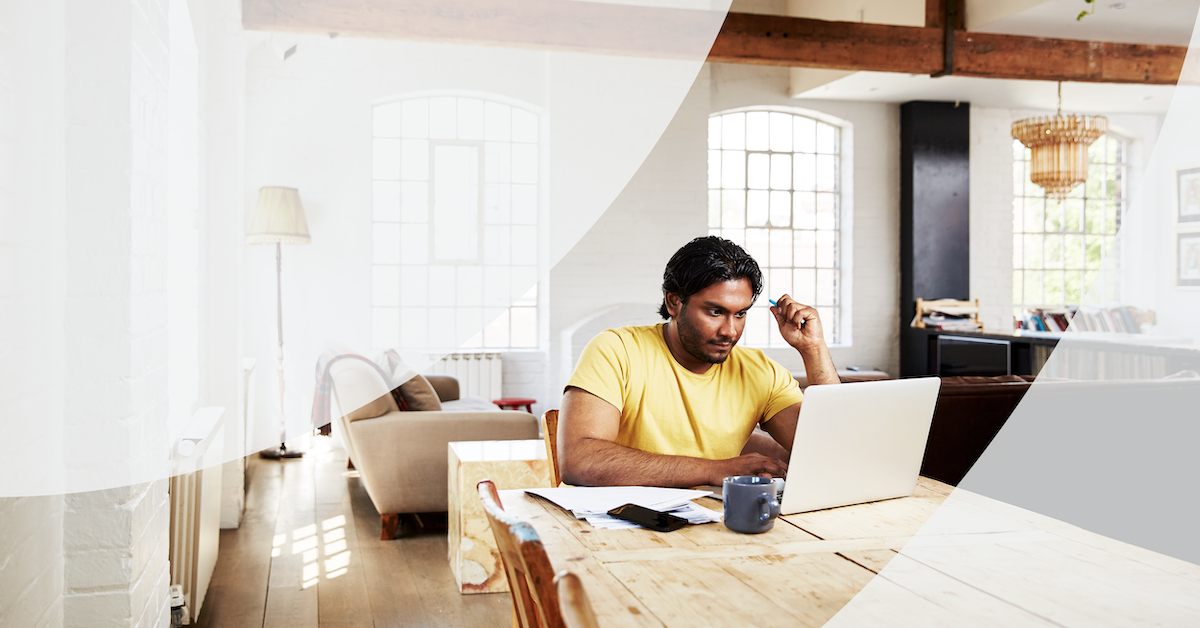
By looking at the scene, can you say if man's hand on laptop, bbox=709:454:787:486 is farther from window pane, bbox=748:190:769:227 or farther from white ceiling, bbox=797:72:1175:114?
window pane, bbox=748:190:769:227

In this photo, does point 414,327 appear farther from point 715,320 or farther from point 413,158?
point 715,320

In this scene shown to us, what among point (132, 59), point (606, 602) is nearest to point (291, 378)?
point (132, 59)

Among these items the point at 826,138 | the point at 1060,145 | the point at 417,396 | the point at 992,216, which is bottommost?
the point at 417,396

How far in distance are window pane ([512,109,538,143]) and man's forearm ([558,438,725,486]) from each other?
586mm

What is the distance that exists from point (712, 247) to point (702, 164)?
4.15 meters

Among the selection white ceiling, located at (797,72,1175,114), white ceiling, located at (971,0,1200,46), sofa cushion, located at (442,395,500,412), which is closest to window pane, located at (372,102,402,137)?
sofa cushion, located at (442,395,500,412)

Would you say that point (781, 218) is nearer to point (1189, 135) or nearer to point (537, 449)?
point (537, 449)

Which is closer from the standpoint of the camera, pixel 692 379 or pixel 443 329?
pixel 443 329

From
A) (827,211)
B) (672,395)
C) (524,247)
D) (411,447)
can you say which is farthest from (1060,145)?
(524,247)

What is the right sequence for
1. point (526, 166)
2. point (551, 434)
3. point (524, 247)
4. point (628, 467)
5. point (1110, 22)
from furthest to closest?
point (1110, 22)
point (526, 166)
point (551, 434)
point (524, 247)
point (628, 467)

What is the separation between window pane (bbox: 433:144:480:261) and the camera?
1.56 metres

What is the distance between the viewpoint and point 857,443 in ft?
3.72

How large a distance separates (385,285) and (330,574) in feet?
4.83

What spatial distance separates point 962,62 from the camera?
14.1 feet
